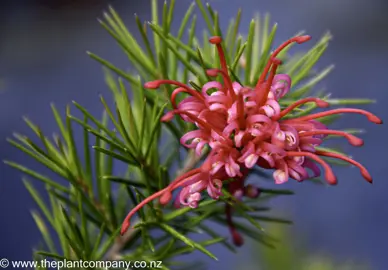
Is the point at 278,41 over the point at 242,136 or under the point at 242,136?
under

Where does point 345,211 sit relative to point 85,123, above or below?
below

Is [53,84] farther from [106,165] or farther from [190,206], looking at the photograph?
[190,206]

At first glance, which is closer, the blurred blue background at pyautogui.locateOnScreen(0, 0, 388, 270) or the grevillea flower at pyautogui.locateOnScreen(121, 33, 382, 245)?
the grevillea flower at pyautogui.locateOnScreen(121, 33, 382, 245)

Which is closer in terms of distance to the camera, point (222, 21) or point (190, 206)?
point (190, 206)

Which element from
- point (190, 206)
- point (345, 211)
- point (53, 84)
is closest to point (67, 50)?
point (53, 84)

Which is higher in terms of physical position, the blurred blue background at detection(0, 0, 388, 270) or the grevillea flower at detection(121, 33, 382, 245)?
the grevillea flower at detection(121, 33, 382, 245)
